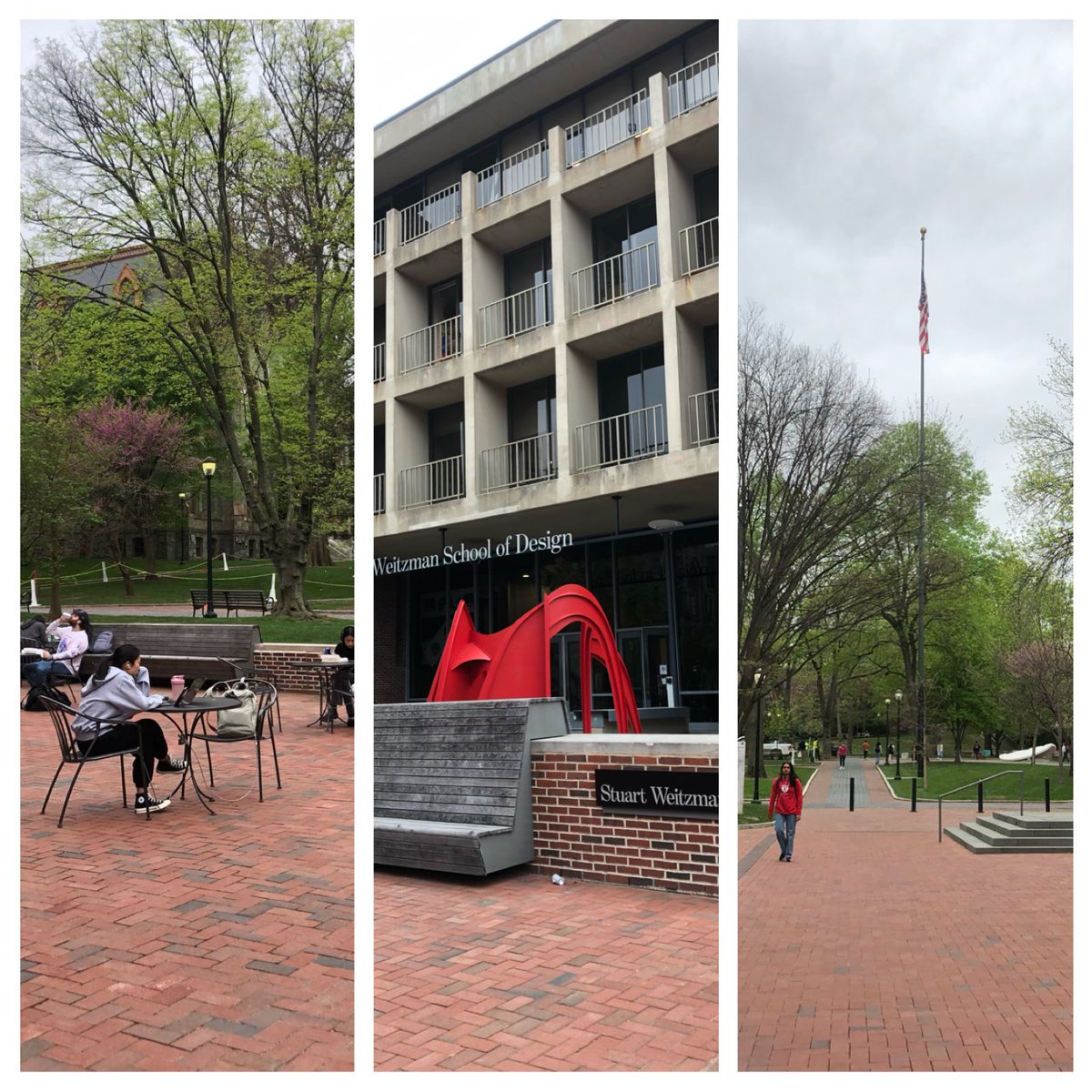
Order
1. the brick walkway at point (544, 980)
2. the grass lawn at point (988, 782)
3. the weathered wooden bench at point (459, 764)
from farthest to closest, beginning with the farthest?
the grass lawn at point (988, 782), the weathered wooden bench at point (459, 764), the brick walkway at point (544, 980)

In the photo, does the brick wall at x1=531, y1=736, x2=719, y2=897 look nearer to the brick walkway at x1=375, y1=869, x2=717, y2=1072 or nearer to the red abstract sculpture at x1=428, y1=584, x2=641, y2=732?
the brick walkway at x1=375, y1=869, x2=717, y2=1072

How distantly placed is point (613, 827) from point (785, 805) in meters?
3.50

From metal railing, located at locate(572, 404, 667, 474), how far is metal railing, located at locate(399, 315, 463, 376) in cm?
76

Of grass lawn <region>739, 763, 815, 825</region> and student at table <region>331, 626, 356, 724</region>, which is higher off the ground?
student at table <region>331, 626, 356, 724</region>

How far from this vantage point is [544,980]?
325 cm

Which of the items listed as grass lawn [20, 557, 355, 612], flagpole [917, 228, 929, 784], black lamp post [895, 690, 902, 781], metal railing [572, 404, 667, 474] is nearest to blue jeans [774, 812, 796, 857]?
black lamp post [895, 690, 902, 781]

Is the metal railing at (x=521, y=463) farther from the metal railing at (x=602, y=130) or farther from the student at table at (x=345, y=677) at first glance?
the metal railing at (x=602, y=130)

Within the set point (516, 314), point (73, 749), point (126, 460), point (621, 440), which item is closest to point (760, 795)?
point (621, 440)

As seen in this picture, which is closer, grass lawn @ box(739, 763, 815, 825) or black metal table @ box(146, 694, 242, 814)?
black metal table @ box(146, 694, 242, 814)

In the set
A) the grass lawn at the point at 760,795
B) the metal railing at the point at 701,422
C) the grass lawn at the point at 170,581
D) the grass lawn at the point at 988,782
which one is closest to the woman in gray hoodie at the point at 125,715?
the grass lawn at the point at 170,581

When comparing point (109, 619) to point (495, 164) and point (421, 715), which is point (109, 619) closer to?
point (421, 715)

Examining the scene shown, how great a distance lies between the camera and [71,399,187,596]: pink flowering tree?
3168 mm

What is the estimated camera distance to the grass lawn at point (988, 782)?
6479 millimetres

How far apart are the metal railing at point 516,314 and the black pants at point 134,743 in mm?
2793
